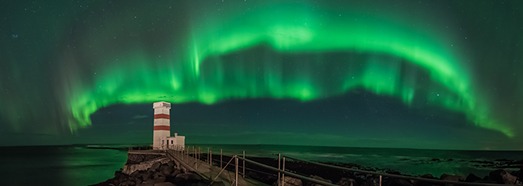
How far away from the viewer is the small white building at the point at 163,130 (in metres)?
39.3

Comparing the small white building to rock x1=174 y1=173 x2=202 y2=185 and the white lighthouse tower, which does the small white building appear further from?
rock x1=174 y1=173 x2=202 y2=185

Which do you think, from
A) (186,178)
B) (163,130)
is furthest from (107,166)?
(186,178)

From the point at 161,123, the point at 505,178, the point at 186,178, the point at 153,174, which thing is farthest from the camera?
the point at 161,123

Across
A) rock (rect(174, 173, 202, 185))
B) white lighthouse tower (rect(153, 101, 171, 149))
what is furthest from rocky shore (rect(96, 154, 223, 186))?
A: white lighthouse tower (rect(153, 101, 171, 149))

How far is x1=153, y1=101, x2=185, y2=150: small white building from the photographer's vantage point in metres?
39.3

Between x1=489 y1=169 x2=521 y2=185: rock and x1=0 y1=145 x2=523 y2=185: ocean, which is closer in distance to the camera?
x1=489 y1=169 x2=521 y2=185: rock

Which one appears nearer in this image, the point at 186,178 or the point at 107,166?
the point at 186,178

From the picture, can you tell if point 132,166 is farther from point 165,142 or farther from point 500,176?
point 500,176

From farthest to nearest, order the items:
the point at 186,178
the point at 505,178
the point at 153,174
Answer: the point at 153,174
the point at 505,178
the point at 186,178

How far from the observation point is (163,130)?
4006 centimetres

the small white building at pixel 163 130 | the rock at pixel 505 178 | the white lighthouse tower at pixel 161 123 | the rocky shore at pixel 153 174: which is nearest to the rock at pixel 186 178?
the rocky shore at pixel 153 174

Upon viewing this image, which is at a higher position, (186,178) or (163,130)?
(163,130)

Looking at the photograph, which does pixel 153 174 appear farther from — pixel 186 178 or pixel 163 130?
pixel 163 130

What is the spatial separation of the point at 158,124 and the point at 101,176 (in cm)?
1184
